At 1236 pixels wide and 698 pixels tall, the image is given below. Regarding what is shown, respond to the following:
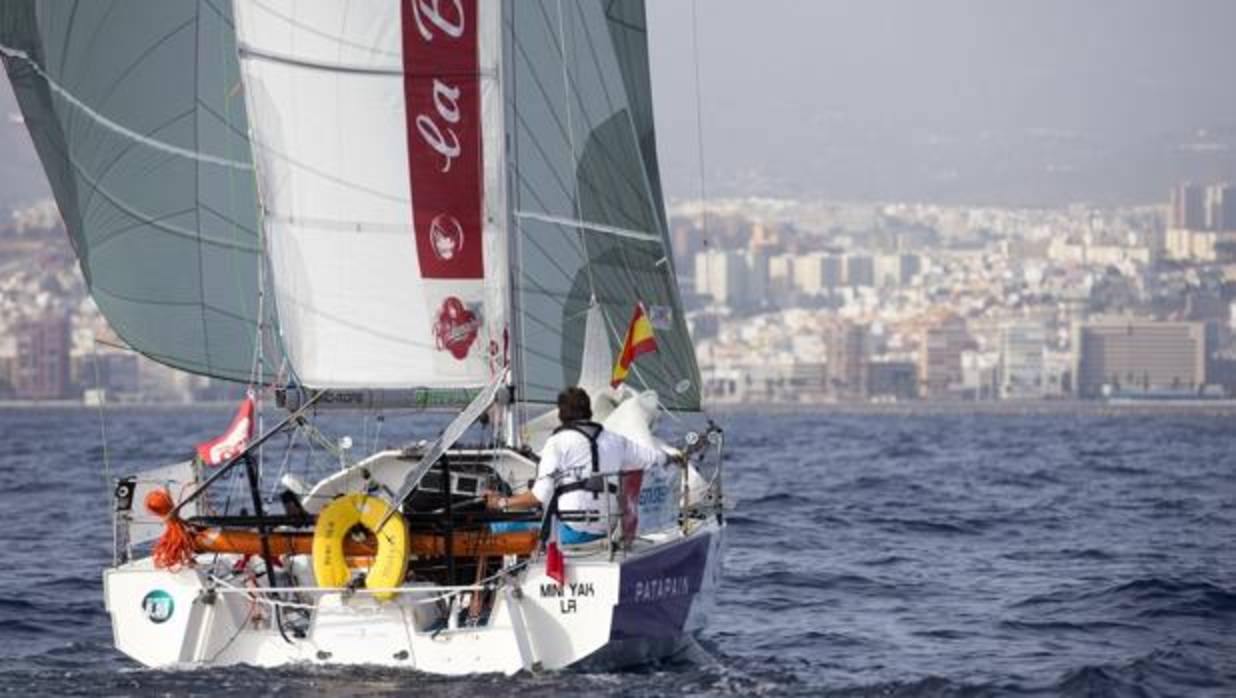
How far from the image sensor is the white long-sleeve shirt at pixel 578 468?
11.2 meters

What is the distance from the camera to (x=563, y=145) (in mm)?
14766

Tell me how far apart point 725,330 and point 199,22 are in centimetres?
16705

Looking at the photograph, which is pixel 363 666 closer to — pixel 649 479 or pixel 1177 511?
pixel 649 479

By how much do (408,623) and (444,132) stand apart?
2622 millimetres

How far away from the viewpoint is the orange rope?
11.1 m

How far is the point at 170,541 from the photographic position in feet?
36.5

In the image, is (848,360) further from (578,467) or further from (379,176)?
(578,467)

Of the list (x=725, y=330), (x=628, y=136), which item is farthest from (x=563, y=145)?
(x=725, y=330)

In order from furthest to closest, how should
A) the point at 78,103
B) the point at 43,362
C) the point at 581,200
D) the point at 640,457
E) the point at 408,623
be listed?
the point at 43,362
the point at 581,200
the point at 78,103
the point at 640,457
the point at 408,623

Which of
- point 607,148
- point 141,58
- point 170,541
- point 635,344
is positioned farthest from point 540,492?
point 607,148

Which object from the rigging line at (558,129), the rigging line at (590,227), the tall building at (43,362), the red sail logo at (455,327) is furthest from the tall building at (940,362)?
the red sail logo at (455,327)

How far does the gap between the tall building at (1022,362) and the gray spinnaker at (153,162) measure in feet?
419

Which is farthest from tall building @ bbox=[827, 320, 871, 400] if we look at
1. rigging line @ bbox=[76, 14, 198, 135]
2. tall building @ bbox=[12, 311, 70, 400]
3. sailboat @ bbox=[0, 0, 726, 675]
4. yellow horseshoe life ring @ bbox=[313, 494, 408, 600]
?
yellow horseshoe life ring @ bbox=[313, 494, 408, 600]

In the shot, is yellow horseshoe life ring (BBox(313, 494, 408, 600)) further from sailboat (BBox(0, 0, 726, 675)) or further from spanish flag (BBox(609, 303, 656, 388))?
spanish flag (BBox(609, 303, 656, 388))
